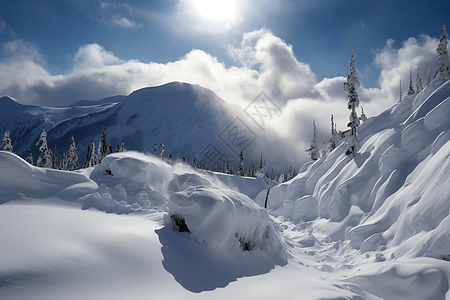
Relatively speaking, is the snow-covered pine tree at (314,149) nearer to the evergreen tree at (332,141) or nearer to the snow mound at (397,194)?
the evergreen tree at (332,141)

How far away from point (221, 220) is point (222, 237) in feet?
1.81

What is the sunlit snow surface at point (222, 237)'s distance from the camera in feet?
15.6

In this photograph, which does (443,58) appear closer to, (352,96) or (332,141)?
(352,96)

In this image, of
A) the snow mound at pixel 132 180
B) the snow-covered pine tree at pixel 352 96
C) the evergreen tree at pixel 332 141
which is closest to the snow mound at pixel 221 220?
the snow mound at pixel 132 180

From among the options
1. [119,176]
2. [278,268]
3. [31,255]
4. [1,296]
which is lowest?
[278,268]

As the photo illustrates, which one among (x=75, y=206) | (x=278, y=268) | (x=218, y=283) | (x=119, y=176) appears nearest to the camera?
(x=218, y=283)

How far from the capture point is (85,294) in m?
4.05

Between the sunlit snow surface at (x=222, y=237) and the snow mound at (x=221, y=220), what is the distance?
4 cm

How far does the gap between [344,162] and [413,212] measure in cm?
1297

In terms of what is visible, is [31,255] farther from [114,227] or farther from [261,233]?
[261,233]

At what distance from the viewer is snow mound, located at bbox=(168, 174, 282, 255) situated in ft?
26.4

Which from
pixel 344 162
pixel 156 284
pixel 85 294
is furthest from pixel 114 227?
pixel 344 162

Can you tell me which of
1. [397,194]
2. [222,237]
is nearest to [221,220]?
[222,237]

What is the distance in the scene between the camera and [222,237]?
7992 millimetres
